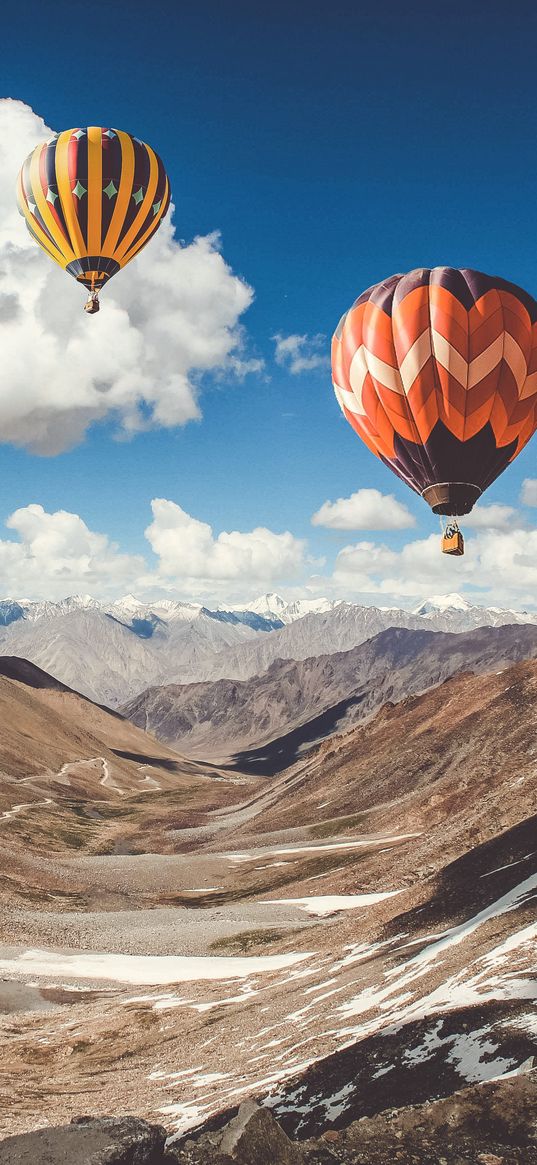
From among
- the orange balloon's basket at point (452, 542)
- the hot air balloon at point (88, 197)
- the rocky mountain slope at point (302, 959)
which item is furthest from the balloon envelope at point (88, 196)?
the rocky mountain slope at point (302, 959)

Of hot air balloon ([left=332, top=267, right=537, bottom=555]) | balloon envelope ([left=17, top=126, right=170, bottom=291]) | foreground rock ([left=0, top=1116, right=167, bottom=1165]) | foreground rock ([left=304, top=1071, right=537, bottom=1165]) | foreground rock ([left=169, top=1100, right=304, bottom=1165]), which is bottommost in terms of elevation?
foreground rock ([left=304, top=1071, right=537, bottom=1165])

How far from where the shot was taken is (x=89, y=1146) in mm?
11195

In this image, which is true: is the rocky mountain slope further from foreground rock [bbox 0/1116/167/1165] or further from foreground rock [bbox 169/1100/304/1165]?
foreground rock [bbox 0/1116/167/1165]

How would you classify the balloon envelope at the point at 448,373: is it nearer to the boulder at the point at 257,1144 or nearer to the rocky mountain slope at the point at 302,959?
the rocky mountain slope at the point at 302,959

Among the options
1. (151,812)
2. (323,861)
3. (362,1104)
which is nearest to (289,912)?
(323,861)

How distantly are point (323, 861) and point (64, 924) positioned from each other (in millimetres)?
32916

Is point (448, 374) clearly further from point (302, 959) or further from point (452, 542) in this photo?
point (302, 959)

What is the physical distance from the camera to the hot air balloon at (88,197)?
56656 millimetres

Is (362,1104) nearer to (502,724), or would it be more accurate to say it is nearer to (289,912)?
(289,912)

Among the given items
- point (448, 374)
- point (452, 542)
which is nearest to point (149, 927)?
point (452, 542)

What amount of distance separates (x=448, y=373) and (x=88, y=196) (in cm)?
3740

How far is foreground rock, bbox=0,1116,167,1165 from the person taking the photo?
35.1 feet

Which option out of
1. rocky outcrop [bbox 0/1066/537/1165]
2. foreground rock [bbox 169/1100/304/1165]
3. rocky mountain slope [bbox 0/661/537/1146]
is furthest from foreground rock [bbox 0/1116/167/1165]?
rocky mountain slope [bbox 0/661/537/1146]

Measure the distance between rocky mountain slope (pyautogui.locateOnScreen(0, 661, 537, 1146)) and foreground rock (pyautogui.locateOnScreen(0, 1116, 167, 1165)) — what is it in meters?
0.72
